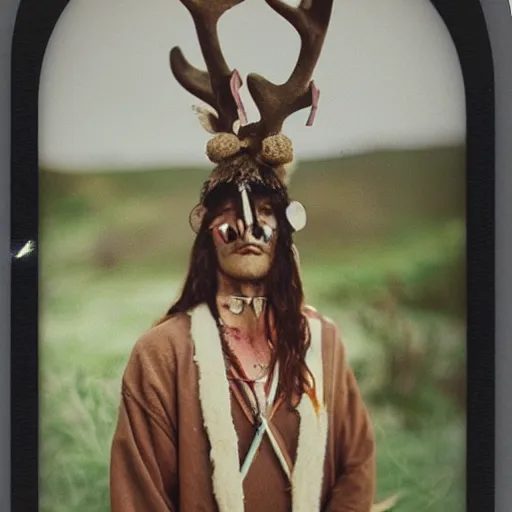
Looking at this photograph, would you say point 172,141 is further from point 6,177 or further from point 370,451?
point 370,451

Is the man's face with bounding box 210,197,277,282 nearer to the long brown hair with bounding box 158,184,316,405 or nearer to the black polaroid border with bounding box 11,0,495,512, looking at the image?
the long brown hair with bounding box 158,184,316,405

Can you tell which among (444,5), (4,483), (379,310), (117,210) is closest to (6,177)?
(117,210)

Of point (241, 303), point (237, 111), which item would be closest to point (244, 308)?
point (241, 303)

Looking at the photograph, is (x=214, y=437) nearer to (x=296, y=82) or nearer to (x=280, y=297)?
(x=280, y=297)

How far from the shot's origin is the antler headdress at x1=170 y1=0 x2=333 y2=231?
3.70ft

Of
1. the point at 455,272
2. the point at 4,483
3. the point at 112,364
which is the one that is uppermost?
the point at 455,272

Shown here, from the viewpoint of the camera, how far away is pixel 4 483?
1.10 meters

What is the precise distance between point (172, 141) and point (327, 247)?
0.80 feet

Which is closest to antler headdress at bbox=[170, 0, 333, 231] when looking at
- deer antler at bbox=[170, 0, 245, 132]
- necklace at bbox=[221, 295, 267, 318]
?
deer antler at bbox=[170, 0, 245, 132]

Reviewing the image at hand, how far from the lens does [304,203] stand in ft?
3.72

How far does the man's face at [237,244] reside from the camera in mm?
1128

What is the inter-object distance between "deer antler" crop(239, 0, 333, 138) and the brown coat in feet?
0.87

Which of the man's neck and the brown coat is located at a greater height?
the man's neck

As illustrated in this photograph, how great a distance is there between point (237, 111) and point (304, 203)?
0.15 m
